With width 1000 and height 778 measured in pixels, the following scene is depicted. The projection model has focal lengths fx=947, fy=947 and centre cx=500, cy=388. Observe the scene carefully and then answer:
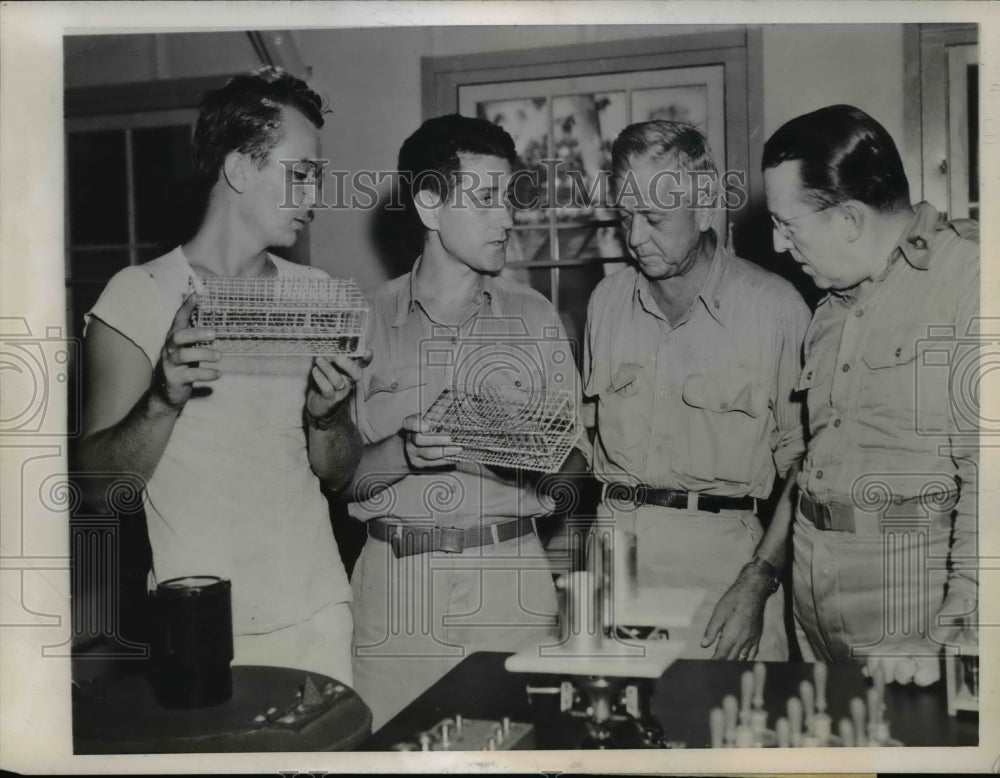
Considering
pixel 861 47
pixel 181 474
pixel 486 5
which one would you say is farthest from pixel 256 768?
pixel 861 47

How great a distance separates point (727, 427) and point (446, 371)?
640 mm

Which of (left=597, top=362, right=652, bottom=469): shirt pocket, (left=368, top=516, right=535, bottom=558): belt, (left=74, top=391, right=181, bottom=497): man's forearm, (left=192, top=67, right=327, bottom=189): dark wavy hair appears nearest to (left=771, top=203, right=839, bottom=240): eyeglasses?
(left=597, top=362, right=652, bottom=469): shirt pocket

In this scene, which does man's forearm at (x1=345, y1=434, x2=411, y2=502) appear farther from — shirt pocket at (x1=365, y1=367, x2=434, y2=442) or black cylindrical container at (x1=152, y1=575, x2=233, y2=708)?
black cylindrical container at (x1=152, y1=575, x2=233, y2=708)

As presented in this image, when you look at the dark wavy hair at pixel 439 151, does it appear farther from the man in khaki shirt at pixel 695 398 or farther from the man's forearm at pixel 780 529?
the man's forearm at pixel 780 529

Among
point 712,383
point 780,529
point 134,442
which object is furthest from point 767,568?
point 134,442

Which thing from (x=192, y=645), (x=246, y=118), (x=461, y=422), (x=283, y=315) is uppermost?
(x=246, y=118)

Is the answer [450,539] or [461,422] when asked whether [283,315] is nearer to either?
[461,422]

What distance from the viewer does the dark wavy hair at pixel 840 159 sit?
2.08 m

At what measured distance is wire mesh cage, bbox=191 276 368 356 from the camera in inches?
82.3

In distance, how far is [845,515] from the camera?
82.1 inches

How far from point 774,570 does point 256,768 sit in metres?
1.25

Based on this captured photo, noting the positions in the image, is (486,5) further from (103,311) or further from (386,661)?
(386,661)

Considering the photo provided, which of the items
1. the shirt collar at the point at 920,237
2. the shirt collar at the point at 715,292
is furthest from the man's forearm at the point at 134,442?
the shirt collar at the point at 920,237

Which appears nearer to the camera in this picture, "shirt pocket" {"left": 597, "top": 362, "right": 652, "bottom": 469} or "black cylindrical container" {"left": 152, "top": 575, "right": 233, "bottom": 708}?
"black cylindrical container" {"left": 152, "top": 575, "right": 233, "bottom": 708}
